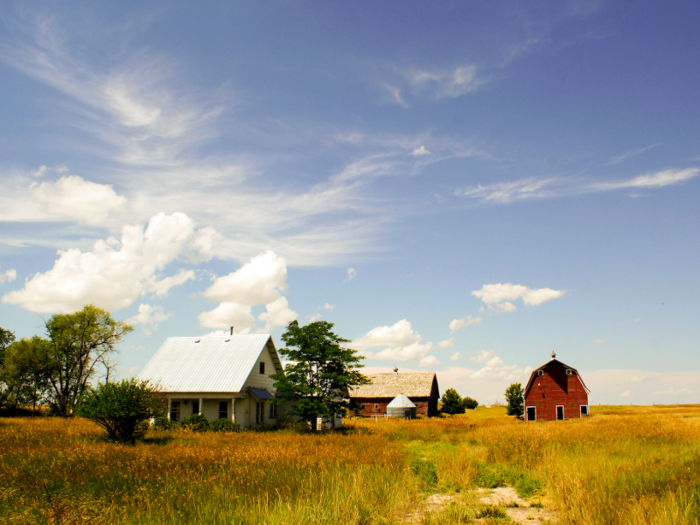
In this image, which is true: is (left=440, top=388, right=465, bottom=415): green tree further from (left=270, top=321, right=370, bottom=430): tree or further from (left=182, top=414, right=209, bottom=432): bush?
(left=182, top=414, right=209, bottom=432): bush

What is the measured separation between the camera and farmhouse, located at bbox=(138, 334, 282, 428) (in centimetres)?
3225

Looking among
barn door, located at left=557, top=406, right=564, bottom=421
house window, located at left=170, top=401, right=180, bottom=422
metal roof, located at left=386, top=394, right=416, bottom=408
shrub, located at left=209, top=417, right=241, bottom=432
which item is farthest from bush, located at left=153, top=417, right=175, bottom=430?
barn door, located at left=557, top=406, right=564, bottom=421

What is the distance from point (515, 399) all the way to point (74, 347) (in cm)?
5506

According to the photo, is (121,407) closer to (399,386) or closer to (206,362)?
(206,362)

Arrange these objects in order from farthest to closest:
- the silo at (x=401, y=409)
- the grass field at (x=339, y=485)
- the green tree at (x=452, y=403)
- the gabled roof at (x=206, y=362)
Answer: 1. the green tree at (x=452, y=403)
2. the silo at (x=401, y=409)
3. the gabled roof at (x=206, y=362)
4. the grass field at (x=339, y=485)

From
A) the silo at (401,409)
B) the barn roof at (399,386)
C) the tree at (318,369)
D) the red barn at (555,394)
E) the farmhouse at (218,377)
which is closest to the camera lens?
the tree at (318,369)

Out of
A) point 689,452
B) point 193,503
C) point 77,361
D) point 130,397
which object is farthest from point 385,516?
point 77,361

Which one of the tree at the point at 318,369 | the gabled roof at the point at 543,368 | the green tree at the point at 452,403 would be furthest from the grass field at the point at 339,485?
the green tree at the point at 452,403

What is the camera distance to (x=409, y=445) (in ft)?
73.5

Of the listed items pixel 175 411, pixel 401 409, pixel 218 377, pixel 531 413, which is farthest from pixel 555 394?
pixel 175 411

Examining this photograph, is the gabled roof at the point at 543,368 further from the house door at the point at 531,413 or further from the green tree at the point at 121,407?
the green tree at the point at 121,407

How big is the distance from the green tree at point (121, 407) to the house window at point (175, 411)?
11.4 meters

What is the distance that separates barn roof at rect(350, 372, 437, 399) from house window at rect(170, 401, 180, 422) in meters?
29.0

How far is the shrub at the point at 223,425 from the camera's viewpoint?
2898 cm
